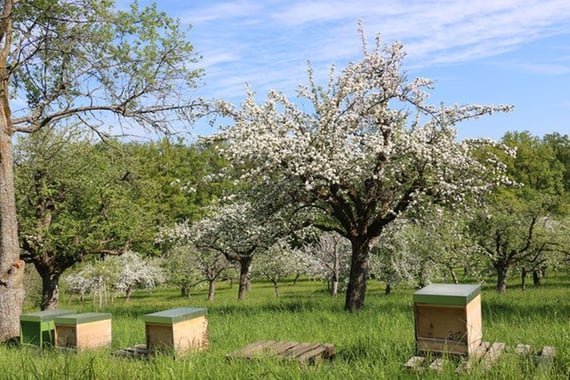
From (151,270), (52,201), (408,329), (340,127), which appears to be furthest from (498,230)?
(151,270)

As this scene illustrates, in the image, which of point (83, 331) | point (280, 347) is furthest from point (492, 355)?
point (83, 331)

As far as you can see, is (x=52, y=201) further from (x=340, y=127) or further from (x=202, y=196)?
(x=202, y=196)

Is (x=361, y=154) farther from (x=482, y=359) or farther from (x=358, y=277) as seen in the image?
(x=482, y=359)

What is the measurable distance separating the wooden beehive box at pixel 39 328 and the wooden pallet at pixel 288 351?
12.5 feet

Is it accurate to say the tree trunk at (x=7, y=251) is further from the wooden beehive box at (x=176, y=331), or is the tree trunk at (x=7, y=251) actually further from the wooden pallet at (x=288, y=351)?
the wooden pallet at (x=288, y=351)

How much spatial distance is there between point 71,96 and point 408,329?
9.54 meters

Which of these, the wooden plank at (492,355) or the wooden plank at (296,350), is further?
the wooden plank at (296,350)

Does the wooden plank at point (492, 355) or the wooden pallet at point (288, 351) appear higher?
the wooden plank at point (492, 355)

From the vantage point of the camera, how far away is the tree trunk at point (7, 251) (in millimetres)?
10172

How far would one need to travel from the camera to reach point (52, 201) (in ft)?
58.5

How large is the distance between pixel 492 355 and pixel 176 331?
13.1ft

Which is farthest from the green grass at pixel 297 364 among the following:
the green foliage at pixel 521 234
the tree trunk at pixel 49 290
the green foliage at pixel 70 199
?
the green foliage at pixel 521 234

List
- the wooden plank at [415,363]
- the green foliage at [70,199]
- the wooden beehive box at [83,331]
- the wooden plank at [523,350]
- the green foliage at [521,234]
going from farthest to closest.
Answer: the green foliage at [521,234]
the green foliage at [70,199]
the wooden beehive box at [83,331]
the wooden plank at [523,350]
the wooden plank at [415,363]

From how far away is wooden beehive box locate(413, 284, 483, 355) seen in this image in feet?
16.9
